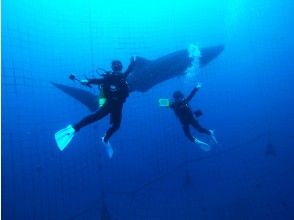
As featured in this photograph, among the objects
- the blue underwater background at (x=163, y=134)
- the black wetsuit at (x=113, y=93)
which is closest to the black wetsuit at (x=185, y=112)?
the black wetsuit at (x=113, y=93)

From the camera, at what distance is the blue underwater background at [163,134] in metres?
16.7

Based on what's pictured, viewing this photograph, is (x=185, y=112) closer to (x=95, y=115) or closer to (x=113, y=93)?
(x=113, y=93)

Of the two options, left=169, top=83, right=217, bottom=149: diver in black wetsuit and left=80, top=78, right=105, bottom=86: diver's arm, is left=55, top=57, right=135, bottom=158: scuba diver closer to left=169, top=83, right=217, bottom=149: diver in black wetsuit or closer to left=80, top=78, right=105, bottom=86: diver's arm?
left=80, top=78, right=105, bottom=86: diver's arm

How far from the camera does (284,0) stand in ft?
78.5

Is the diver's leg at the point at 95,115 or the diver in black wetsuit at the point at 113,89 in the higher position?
the diver in black wetsuit at the point at 113,89

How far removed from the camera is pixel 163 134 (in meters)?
19.6

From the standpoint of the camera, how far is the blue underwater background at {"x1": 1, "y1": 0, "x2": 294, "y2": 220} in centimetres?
1669

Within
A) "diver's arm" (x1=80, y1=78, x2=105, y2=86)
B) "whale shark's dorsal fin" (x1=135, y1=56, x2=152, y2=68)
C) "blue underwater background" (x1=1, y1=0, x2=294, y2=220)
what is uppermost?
"diver's arm" (x1=80, y1=78, x2=105, y2=86)

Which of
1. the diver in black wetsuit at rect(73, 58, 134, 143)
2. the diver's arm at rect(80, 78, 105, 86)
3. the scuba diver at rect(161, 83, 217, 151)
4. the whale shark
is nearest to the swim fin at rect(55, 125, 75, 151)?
the diver in black wetsuit at rect(73, 58, 134, 143)

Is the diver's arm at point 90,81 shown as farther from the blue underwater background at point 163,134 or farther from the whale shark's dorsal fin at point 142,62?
the blue underwater background at point 163,134

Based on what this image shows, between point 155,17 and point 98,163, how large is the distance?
12.4m

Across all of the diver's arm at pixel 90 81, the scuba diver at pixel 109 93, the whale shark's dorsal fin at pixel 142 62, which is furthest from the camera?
the whale shark's dorsal fin at pixel 142 62

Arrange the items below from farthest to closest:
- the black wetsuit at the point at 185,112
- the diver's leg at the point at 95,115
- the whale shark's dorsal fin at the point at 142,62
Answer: the whale shark's dorsal fin at the point at 142,62 < the black wetsuit at the point at 185,112 < the diver's leg at the point at 95,115

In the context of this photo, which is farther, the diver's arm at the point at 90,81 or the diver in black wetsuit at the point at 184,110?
the diver in black wetsuit at the point at 184,110
